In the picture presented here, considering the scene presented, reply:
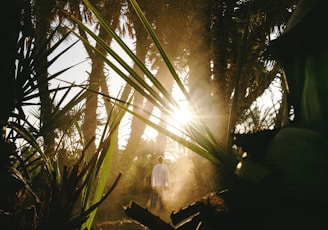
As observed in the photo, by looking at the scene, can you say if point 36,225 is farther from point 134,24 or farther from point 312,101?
point 134,24

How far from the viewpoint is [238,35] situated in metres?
5.07

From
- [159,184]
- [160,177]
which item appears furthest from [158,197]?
[160,177]

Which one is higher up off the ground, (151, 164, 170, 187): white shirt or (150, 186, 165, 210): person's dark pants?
(151, 164, 170, 187): white shirt

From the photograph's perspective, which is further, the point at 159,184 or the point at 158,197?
the point at 158,197

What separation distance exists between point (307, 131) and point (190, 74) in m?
1.68

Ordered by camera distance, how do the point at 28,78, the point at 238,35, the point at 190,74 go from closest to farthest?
the point at 28,78, the point at 190,74, the point at 238,35

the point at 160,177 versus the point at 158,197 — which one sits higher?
the point at 160,177

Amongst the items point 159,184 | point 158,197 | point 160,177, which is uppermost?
point 160,177

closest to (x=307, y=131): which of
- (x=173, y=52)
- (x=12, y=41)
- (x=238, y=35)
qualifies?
(x=12, y=41)

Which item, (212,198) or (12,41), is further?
(12,41)

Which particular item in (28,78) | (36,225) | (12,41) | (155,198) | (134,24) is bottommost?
(155,198)

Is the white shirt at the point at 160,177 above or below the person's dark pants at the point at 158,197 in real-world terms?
above

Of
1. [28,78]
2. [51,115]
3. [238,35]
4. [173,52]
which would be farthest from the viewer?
[173,52]

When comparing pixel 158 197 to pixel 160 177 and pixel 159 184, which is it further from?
pixel 160 177
